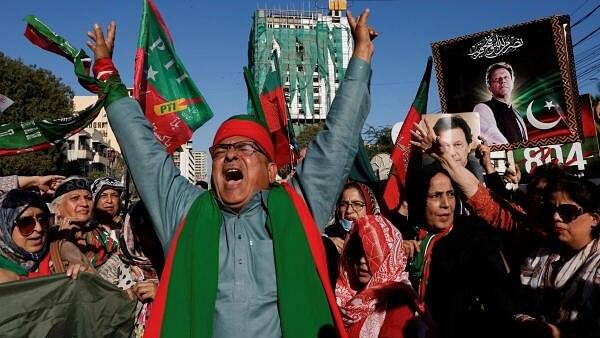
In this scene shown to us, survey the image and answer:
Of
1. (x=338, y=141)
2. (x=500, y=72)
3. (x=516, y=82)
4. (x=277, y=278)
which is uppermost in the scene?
(x=500, y=72)

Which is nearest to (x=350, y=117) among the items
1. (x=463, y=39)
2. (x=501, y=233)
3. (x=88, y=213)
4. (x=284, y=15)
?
(x=501, y=233)

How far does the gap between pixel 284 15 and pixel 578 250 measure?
3196 inches

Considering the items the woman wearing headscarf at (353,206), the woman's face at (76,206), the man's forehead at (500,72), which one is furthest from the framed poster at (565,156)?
the woman's face at (76,206)

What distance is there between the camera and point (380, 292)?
2836 mm

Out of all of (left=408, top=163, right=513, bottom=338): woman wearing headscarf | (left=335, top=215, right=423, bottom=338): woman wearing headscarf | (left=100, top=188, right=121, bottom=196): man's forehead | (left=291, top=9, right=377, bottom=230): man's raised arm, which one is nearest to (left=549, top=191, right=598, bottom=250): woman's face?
(left=408, top=163, right=513, bottom=338): woman wearing headscarf

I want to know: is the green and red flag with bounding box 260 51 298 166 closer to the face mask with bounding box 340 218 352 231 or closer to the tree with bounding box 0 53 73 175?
the face mask with bounding box 340 218 352 231

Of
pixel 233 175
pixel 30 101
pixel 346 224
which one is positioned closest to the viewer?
pixel 233 175

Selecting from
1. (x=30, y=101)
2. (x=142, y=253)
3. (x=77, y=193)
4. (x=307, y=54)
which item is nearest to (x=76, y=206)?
(x=77, y=193)

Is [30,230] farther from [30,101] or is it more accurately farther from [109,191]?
[30,101]

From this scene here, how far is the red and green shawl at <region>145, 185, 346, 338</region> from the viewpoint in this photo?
6.93 ft

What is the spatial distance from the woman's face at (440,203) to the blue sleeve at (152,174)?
1658mm

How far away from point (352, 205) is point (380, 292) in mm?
1434

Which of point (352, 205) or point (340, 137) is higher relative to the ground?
point (340, 137)

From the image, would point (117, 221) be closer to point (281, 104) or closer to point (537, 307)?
point (281, 104)
